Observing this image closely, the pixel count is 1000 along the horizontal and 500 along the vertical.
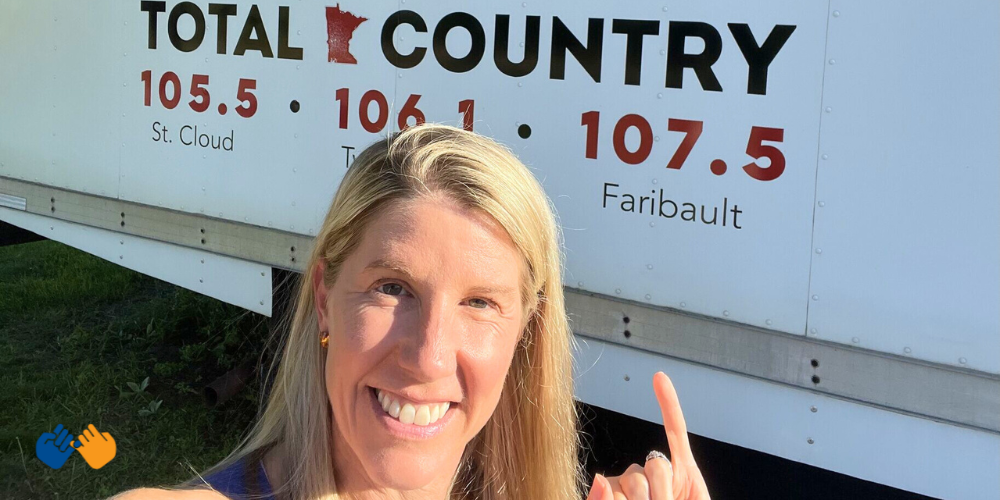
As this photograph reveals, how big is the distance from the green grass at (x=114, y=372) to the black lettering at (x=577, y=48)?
8.00 ft

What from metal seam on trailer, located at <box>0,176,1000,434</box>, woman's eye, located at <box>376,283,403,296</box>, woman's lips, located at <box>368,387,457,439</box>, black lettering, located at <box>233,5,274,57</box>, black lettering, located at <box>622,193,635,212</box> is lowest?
metal seam on trailer, located at <box>0,176,1000,434</box>

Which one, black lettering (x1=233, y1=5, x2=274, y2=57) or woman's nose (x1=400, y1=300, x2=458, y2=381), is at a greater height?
black lettering (x1=233, y1=5, x2=274, y2=57)

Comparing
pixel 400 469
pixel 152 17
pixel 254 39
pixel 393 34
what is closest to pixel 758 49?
pixel 393 34

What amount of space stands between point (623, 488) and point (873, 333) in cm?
145

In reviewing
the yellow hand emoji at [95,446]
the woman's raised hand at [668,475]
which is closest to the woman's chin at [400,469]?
the woman's raised hand at [668,475]

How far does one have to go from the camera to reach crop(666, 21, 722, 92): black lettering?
2.79 meters

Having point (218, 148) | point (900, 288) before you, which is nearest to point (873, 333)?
point (900, 288)

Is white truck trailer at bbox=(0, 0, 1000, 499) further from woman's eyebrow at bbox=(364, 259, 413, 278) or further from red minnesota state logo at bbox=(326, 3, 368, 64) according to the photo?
woman's eyebrow at bbox=(364, 259, 413, 278)

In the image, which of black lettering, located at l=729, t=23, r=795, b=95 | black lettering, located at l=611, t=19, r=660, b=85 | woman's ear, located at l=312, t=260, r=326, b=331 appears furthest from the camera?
Result: black lettering, located at l=611, t=19, r=660, b=85

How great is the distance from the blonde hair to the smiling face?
38mm

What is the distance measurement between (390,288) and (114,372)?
425cm

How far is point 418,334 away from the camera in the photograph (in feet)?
4.57

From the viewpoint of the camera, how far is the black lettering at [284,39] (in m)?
3.70

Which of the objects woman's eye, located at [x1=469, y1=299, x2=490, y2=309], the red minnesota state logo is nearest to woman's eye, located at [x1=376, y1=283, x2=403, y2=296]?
woman's eye, located at [x1=469, y1=299, x2=490, y2=309]
